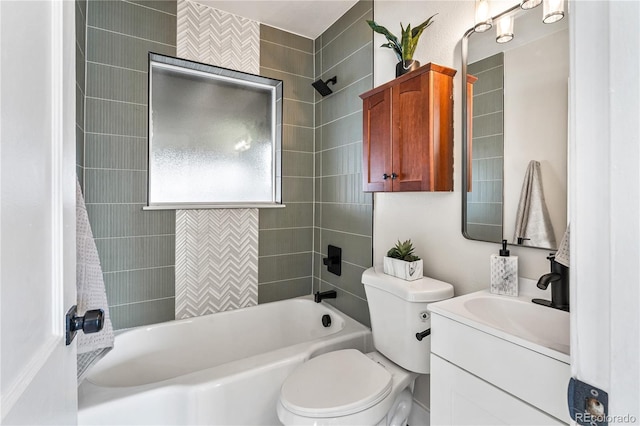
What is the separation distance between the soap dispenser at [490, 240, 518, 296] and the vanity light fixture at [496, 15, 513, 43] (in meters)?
0.81

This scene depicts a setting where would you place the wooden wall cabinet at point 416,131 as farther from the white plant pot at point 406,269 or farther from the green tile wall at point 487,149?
the white plant pot at point 406,269

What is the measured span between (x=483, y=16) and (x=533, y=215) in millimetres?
822

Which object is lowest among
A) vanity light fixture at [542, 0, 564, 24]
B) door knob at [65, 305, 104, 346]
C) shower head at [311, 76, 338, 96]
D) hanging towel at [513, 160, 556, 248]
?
door knob at [65, 305, 104, 346]

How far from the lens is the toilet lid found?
1.17m

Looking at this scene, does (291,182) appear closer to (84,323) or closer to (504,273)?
(504,273)

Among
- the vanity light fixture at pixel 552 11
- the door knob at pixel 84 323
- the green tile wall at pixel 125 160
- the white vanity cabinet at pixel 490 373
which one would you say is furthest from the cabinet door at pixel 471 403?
the green tile wall at pixel 125 160

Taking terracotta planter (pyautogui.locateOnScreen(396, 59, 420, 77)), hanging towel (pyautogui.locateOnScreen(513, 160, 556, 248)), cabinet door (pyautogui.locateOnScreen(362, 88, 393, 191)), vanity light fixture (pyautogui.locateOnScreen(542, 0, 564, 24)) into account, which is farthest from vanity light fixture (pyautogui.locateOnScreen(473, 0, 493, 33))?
hanging towel (pyautogui.locateOnScreen(513, 160, 556, 248))

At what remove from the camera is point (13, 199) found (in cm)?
44

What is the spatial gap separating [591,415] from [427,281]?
106 cm

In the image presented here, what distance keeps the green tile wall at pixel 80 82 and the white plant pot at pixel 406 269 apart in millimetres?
1632

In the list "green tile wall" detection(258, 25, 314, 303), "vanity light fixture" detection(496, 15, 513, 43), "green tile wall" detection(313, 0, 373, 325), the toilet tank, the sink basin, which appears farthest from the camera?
"green tile wall" detection(258, 25, 314, 303)

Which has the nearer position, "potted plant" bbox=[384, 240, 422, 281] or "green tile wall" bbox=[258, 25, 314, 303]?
"potted plant" bbox=[384, 240, 422, 281]

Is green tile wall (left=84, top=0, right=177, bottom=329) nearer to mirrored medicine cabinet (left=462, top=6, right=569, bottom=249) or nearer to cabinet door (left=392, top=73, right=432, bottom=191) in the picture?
cabinet door (left=392, top=73, right=432, bottom=191)

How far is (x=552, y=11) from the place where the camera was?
1.13 m
